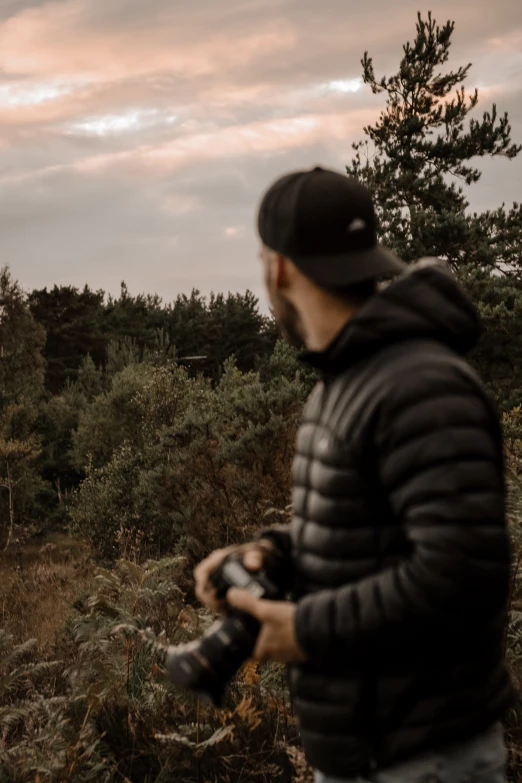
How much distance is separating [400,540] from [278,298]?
64 centimetres

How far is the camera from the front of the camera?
1.70 meters

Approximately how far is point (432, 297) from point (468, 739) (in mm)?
959

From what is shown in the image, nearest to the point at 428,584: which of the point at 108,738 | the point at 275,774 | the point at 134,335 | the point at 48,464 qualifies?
the point at 275,774

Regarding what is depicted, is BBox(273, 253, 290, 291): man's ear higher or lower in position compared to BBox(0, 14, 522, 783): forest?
higher

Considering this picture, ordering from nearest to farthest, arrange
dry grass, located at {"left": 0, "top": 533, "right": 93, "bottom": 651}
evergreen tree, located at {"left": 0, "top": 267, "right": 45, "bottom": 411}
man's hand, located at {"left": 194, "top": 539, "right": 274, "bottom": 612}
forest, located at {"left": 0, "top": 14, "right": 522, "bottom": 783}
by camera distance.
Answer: man's hand, located at {"left": 194, "top": 539, "right": 274, "bottom": 612} → forest, located at {"left": 0, "top": 14, "right": 522, "bottom": 783} → dry grass, located at {"left": 0, "top": 533, "right": 93, "bottom": 651} → evergreen tree, located at {"left": 0, "top": 267, "right": 45, "bottom": 411}

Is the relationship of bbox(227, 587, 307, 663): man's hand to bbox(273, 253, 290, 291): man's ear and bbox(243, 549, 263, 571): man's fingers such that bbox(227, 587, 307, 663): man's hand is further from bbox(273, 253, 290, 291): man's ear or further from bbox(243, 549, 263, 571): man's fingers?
bbox(273, 253, 290, 291): man's ear

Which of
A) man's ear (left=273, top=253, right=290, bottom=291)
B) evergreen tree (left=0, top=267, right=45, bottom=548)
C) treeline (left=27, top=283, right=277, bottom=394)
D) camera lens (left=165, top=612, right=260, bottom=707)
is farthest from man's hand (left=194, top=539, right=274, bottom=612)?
treeline (left=27, top=283, right=277, bottom=394)

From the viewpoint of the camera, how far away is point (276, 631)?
1.60 metres

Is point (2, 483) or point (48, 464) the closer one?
point (2, 483)

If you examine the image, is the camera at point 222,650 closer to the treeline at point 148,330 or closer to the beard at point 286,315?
the beard at point 286,315

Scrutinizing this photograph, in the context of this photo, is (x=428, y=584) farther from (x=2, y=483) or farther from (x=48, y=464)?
(x=48, y=464)

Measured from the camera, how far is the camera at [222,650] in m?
1.70

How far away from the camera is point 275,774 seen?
3.54 metres

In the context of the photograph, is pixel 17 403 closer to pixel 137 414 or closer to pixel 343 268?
pixel 137 414
